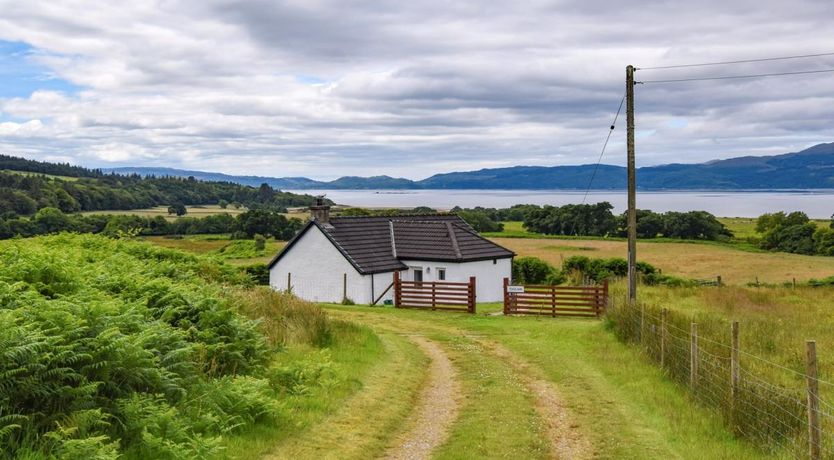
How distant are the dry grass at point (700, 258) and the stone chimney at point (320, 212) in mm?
23985

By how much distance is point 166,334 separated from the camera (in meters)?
11.2

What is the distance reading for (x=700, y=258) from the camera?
264 ft

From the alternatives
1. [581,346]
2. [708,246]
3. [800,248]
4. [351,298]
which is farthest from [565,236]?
[581,346]

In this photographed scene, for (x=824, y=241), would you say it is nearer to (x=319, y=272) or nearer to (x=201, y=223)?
(x=319, y=272)

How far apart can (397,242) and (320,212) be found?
4859mm

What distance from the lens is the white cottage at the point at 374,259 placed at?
136 ft

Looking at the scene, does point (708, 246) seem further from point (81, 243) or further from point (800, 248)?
point (81, 243)

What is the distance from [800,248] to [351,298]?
250 ft

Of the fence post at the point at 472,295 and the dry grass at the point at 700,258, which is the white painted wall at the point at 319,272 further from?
the dry grass at the point at 700,258

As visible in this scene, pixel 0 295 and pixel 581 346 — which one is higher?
pixel 0 295

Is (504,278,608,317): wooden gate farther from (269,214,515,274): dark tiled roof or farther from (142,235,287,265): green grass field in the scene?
(142,235,287,265): green grass field

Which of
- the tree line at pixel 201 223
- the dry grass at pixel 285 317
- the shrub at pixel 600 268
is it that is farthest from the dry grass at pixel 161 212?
the dry grass at pixel 285 317

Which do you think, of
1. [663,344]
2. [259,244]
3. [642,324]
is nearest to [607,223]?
[259,244]

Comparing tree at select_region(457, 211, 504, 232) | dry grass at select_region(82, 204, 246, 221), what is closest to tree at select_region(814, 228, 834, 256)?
tree at select_region(457, 211, 504, 232)
